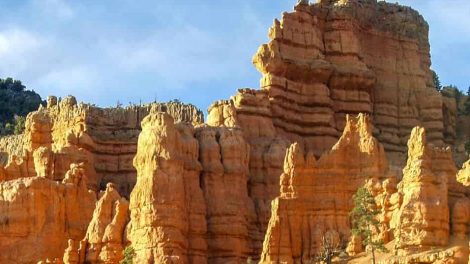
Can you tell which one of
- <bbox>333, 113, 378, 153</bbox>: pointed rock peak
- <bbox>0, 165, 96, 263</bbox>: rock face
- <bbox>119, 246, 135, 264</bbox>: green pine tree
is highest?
<bbox>333, 113, 378, 153</bbox>: pointed rock peak

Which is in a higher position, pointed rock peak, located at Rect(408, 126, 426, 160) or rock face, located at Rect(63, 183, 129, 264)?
pointed rock peak, located at Rect(408, 126, 426, 160)

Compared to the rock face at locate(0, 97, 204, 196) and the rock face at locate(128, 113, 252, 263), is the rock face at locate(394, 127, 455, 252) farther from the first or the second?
the rock face at locate(0, 97, 204, 196)

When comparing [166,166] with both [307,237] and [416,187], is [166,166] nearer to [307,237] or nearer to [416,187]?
[307,237]

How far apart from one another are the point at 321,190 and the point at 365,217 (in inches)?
257

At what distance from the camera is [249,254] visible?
80.7 metres

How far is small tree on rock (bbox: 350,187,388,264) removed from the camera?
70688mm

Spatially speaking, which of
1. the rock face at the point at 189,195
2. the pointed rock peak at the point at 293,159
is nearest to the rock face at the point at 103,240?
the rock face at the point at 189,195

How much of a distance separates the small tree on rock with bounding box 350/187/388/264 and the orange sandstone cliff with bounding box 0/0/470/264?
19.5 inches

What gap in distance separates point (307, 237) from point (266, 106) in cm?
1179

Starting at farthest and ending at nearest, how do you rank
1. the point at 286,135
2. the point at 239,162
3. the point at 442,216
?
the point at 286,135, the point at 239,162, the point at 442,216

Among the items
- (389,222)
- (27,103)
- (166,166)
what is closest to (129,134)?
(166,166)

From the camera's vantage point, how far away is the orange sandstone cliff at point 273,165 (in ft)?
240

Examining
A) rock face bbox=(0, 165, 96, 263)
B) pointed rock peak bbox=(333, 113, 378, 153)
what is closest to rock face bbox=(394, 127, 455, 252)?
pointed rock peak bbox=(333, 113, 378, 153)

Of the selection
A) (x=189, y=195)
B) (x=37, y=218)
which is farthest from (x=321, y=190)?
(x=37, y=218)
